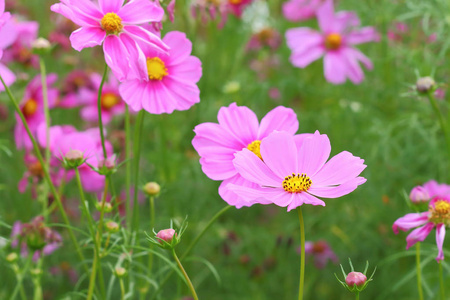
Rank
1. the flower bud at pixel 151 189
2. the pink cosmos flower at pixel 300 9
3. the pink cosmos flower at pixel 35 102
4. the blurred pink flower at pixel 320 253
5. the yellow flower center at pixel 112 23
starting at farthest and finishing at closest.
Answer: the pink cosmos flower at pixel 300 9
the blurred pink flower at pixel 320 253
the pink cosmos flower at pixel 35 102
the flower bud at pixel 151 189
the yellow flower center at pixel 112 23

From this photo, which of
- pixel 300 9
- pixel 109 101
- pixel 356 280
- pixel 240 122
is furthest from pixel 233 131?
pixel 300 9

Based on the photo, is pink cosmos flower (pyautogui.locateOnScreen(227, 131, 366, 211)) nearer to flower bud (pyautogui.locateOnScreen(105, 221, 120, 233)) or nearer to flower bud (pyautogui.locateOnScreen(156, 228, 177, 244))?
flower bud (pyautogui.locateOnScreen(156, 228, 177, 244))

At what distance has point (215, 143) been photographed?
673 millimetres

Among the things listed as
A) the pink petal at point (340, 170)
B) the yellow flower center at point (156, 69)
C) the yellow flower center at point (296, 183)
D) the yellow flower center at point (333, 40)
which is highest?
the yellow flower center at point (156, 69)

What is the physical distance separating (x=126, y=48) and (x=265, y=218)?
993 millimetres

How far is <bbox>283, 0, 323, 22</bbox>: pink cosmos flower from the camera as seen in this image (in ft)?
5.24

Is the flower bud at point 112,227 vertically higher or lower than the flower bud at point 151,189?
lower

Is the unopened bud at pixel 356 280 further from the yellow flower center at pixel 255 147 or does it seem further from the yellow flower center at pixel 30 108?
the yellow flower center at pixel 30 108

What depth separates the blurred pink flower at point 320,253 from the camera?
1234mm

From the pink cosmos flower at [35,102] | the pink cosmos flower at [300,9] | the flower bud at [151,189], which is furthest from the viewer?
the pink cosmos flower at [300,9]

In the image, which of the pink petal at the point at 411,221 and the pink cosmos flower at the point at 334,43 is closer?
the pink petal at the point at 411,221

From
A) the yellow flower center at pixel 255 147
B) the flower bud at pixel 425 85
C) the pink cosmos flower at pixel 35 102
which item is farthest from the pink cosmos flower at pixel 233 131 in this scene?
the pink cosmos flower at pixel 35 102

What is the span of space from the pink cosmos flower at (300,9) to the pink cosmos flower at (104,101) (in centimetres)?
51

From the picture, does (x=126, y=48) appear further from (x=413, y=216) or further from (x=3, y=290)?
(x=3, y=290)
